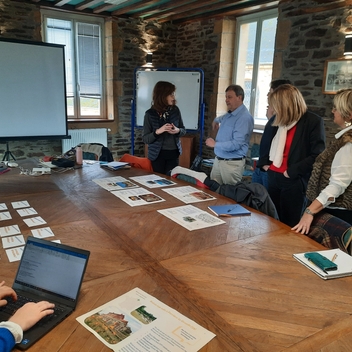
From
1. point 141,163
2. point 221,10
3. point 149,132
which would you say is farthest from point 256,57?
point 141,163

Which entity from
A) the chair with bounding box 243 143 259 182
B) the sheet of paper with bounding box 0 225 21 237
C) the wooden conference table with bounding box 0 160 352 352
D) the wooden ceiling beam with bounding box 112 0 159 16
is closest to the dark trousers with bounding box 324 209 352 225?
the wooden conference table with bounding box 0 160 352 352

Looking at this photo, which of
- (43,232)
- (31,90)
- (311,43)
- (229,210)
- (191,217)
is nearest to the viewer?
(43,232)

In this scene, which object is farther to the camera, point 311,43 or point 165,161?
point 311,43

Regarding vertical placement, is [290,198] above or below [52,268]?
below

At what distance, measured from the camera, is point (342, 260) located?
1.46m

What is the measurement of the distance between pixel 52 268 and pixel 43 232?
0.57 metres

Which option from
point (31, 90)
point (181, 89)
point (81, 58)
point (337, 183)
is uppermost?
point (81, 58)

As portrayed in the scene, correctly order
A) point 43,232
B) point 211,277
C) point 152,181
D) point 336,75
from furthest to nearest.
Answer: point 336,75, point 152,181, point 43,232, point 211,277

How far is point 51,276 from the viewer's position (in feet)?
3.87

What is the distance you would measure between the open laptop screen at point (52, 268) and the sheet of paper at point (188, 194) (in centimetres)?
116

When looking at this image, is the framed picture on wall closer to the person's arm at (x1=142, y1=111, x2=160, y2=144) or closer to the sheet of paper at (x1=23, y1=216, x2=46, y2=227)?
the person's arm at (x1=142, y1=111, x2=160, y2=144)

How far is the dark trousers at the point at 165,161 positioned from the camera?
343 centimetres

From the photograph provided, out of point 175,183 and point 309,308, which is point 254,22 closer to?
point 175,183

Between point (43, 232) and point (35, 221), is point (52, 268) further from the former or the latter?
point (35, 221)
